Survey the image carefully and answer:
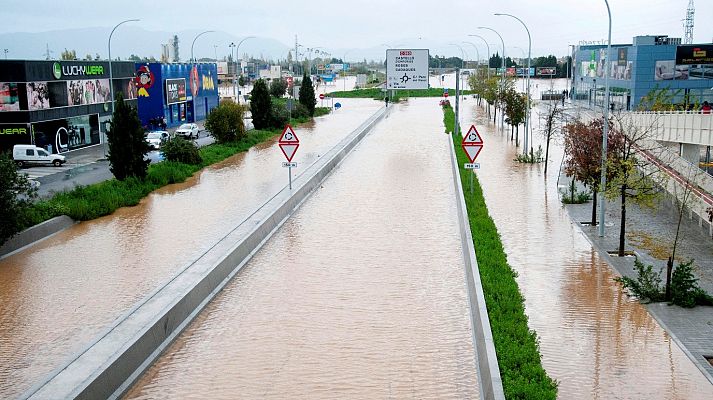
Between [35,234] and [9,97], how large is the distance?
1937 cm

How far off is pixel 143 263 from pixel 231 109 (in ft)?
79.6

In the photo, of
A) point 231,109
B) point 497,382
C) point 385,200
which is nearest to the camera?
point 497,382

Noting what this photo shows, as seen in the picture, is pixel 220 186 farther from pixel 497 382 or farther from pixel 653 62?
pixel 653 62

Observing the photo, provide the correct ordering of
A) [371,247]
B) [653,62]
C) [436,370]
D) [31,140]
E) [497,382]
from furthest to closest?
[653,62], [31,140], [371,247], [436,370], [497,382]

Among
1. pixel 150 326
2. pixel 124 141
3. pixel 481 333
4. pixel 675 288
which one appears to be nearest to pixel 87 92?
pixel 124 141

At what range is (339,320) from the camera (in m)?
12.8

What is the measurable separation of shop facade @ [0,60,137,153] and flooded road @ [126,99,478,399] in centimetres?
2010

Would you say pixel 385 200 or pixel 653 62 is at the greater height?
pixel 653 62

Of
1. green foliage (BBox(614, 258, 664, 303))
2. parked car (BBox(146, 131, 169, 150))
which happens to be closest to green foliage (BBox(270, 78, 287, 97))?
parked car (BBox(146, 131, 169, 150))

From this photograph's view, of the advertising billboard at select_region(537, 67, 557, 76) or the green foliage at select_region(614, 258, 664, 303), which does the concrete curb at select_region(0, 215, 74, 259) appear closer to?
the green foliage at select_region(614, 258, 664, 303)

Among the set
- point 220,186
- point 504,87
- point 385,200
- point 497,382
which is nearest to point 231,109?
point 220,186

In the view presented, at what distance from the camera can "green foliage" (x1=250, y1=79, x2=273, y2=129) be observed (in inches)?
1949

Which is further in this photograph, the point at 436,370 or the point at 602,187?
the point at 602,187

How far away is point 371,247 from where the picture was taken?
18078 millimetres
